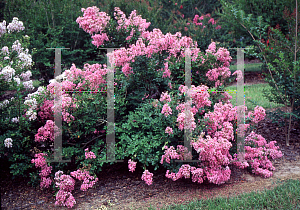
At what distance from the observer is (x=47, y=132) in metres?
3.66

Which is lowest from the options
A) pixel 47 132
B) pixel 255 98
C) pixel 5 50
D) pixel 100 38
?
pixel 47 132

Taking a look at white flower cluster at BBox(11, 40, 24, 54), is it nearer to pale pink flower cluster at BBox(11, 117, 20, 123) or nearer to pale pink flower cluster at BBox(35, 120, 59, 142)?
pale pink flower cluster at BBox(11, 117, 20, 123)

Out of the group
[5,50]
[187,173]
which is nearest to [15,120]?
[5,50]

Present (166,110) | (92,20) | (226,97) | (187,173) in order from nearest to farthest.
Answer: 1. (187,173)
2. (166,110)
3. (226,97)
4. (92,20)

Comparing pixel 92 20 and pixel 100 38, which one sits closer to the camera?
pixel 92 20

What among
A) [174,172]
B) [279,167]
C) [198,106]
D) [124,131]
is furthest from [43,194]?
[279,167]

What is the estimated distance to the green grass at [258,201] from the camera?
9.96 feet

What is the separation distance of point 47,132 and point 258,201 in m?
2.71

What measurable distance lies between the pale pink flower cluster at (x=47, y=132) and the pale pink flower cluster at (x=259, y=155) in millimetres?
2455

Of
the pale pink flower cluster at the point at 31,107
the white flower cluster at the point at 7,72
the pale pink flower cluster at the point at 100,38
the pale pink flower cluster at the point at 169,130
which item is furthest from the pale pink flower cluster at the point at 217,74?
the white flower cluster at the point at 7,72

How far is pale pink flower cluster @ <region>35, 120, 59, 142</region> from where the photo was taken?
369cm

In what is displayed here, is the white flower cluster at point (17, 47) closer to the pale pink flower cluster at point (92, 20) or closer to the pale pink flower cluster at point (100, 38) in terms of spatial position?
the pale pink flower cluster at point (92, 20)

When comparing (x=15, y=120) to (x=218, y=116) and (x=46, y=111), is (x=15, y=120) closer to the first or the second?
(x=46, y=111)

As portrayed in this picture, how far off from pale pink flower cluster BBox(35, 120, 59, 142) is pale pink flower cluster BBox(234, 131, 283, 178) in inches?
96.7
